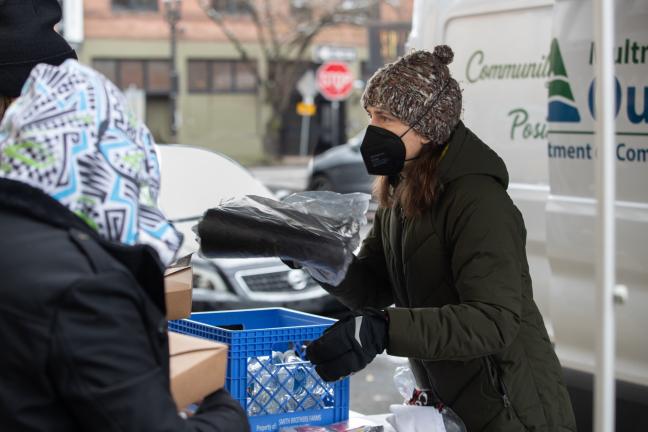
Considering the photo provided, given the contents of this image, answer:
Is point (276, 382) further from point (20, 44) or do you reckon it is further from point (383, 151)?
point (20, 44)

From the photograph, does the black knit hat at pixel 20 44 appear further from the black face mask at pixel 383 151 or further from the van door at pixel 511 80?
the van door at pixel 511 80

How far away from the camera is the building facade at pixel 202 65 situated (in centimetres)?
3406

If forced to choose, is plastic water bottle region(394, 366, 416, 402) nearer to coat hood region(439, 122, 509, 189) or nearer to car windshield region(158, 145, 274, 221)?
coat hood region(439, 122, 509, 189)

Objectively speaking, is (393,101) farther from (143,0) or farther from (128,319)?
(143,0)

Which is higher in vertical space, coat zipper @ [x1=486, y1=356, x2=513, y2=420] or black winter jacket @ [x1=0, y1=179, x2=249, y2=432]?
black winter jacket @ [x1=0, y1=179, x2=249, y2=432]

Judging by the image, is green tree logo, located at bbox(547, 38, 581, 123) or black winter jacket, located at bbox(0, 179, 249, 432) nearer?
black winter jacket, located at bbox(0, 179, 249, 432)

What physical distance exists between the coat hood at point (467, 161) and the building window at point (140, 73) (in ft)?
108

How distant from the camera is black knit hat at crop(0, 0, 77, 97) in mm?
2102

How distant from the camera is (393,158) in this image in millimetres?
2416

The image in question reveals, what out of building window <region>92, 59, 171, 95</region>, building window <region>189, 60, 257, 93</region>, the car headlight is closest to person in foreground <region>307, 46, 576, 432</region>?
the car headlight

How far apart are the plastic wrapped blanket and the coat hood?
0.25 m

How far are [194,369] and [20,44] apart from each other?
92cm

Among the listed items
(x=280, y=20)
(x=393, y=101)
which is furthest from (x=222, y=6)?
(x=393, y=101)

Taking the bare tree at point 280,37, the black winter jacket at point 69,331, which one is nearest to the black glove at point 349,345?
the black winter jacket at point 69,331
